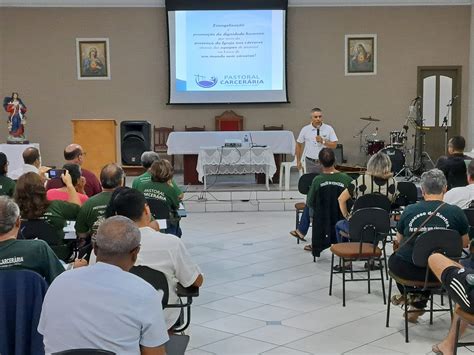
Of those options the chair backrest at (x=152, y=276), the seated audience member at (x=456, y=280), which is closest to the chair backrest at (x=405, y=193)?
the seated audience member at (x=456, y=280)

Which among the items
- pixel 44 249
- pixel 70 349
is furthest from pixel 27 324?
pixel 70 349

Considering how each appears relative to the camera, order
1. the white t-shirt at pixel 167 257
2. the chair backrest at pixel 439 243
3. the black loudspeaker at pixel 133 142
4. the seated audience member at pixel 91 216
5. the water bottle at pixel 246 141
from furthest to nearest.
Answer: the water bottle at pixel 246 141
the black loudspeaker at pixel 133 142
the seated audience member at pixel 91 216
the chair backrest at pixel 439 243
the white t-shirt at pixel 167 257

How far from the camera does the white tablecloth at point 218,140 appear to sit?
12.2 metres

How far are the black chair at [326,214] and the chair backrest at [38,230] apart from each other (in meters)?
2.92

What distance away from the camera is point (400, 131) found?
45.9 ft

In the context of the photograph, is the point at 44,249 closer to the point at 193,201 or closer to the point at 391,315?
the point at 391,315

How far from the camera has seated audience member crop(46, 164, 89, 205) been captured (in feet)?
17.4

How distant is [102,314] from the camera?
2334 mm

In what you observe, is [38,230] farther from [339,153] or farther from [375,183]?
[339,153]

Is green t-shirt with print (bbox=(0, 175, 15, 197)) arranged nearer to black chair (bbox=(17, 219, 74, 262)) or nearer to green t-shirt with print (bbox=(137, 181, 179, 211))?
green t-shirt with print (bbox=(137, 181, 179, 211))

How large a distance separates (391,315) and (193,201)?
5.94 m

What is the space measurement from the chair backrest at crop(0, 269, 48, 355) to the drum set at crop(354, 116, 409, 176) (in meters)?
9.09

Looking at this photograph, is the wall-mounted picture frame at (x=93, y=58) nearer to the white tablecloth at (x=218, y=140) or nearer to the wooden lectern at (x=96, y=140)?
the white tablecloth at (x=218, y=140)

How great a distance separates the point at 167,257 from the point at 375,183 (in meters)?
3.03
